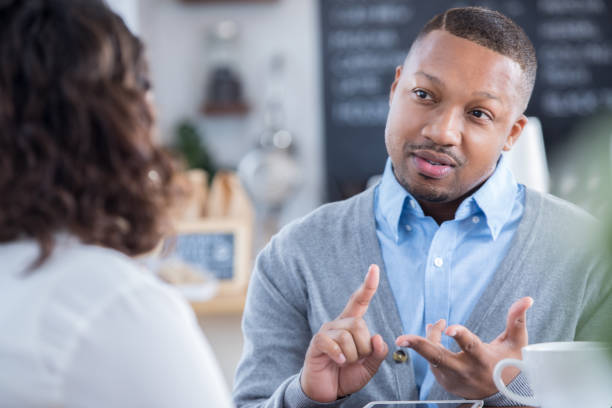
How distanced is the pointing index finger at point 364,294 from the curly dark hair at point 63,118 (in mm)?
287

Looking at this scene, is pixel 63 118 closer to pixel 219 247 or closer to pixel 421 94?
pixel 421 94

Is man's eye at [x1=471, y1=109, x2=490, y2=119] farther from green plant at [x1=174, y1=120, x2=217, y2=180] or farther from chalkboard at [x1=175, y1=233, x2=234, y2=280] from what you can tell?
green plant at [x1=174, y1=120, x2=217, y2=180]

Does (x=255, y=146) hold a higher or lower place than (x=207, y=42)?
lower

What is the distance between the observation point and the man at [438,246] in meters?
0.94

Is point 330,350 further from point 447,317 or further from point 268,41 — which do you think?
point 268,41

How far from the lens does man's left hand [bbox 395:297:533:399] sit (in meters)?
0.78

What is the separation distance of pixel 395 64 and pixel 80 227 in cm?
288

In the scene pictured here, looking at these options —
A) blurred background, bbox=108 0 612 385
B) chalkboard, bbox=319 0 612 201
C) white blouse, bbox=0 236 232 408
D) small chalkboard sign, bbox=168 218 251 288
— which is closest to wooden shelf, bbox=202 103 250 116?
blurred background, bbox=108 0 612 385

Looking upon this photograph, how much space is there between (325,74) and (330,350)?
108 inches

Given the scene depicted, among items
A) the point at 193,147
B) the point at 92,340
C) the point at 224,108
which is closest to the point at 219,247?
the point at 193,147

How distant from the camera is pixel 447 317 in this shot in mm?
969

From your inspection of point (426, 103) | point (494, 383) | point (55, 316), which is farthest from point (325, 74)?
point (55, 316)

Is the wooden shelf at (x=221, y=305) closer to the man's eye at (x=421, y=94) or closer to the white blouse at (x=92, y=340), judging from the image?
the man's eye at (x=421, y=94)

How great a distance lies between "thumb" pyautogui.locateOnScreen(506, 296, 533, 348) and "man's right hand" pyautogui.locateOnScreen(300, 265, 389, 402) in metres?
0.13
